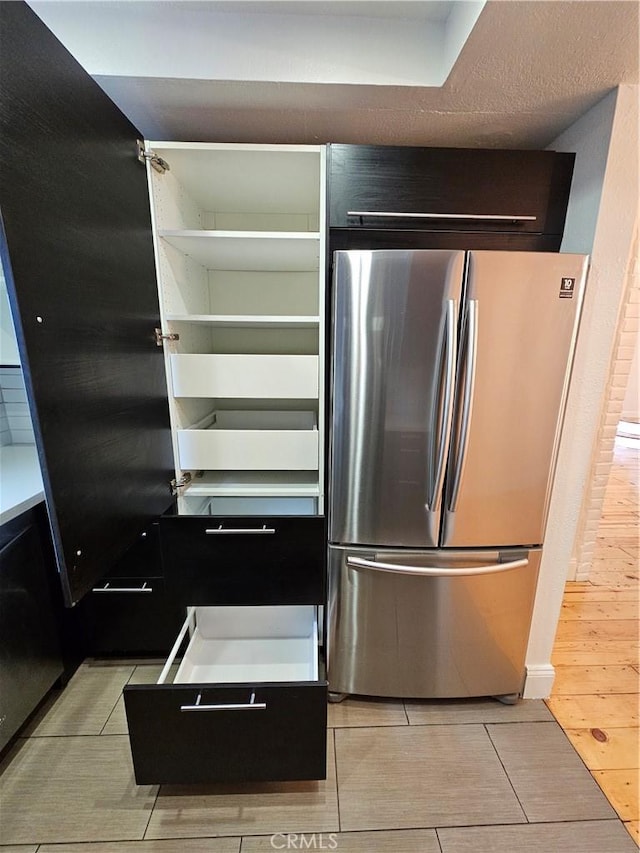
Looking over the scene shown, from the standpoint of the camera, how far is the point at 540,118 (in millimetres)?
1195

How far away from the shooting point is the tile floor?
1.07 m

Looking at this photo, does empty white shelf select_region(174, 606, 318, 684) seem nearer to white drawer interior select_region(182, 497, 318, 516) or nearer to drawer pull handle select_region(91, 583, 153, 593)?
drawer pull handle select_region(91, 583, 153, 593)

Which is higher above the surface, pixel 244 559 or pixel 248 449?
pixel 248 449

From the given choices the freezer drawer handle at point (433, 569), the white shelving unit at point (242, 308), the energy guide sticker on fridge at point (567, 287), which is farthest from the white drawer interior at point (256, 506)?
the energy guide sticker on fridge at point (567, 287)

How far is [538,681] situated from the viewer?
1.49m

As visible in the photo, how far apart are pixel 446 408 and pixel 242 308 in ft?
3.37

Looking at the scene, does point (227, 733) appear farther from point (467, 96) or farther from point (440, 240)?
point (467, 96)

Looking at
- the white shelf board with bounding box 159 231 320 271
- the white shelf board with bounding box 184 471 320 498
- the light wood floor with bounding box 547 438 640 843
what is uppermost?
the white shelf board with bounding box 159 231 320 271

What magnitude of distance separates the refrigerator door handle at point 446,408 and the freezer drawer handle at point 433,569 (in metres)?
0.23

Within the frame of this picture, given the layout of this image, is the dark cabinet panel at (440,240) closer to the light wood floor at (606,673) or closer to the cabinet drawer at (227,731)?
the cabinet drawer at (227,731)

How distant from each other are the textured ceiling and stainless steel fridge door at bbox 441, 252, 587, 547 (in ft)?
1.46

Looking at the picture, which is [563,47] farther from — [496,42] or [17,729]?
[17,729]

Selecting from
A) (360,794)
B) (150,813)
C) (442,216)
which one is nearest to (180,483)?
(150,813)

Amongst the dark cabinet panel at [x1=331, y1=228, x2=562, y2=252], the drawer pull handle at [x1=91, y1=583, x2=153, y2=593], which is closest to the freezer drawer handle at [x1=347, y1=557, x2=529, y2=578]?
the drawer pull handle at [x1=91, y1=583, x2=153, y2=593]
